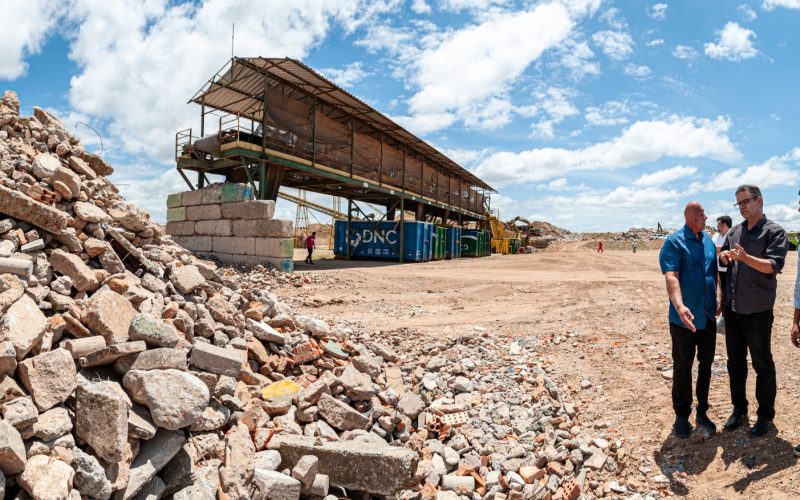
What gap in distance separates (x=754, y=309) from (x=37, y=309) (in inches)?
203

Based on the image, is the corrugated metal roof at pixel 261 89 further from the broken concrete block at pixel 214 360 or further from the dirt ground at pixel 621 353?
the broken concrete block at pixel 214 360

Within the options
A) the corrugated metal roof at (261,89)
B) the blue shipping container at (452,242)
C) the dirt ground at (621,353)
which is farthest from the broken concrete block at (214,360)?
the blue shipping container at (452,242)

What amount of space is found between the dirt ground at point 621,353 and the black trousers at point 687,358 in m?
0.29

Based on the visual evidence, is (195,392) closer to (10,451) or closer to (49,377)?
(49,377)

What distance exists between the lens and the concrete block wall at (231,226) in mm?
11984

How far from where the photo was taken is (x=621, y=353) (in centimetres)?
552

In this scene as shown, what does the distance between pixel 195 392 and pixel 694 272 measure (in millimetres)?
3830

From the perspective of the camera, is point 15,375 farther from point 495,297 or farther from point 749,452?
point 495,297

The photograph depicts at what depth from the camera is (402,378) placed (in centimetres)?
501

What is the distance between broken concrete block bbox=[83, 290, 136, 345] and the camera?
3.07 meters

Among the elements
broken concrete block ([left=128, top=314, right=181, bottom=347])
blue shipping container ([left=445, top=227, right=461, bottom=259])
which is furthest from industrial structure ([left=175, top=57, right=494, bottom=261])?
broken concrete block ([left=128, top=314, right=181, bottom=347])

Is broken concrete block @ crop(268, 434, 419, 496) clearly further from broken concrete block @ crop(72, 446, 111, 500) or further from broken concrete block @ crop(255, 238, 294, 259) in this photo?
broken concrete block @ crop(255, 238, 294, 259)

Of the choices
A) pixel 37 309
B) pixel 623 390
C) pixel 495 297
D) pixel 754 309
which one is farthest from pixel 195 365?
pixel 495 297

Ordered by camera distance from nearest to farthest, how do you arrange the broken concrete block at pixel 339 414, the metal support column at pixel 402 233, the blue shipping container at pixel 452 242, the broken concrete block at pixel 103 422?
the broken concrete block at pixel 103 422 → the broken concrete block at pixel 339 414 → the metal support column at pixel 402 233 → the blue shipping container at pixel 452 242
